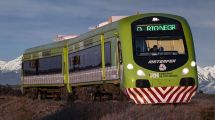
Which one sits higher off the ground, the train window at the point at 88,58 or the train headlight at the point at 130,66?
the train window at the point at 88,58

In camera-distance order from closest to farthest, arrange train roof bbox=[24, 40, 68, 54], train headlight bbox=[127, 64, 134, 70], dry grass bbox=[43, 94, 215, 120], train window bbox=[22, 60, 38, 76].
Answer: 1. dry grass bbox=[43, 94, 215, 120]
2. train headlight bbox=[127, 64, 134, 70]
3. train roof bbox=[24, 40, 68, 54]
4. train window bbox=[22, 60, 38, 76]

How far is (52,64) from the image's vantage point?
33781 millimetres

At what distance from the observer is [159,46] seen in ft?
66.7

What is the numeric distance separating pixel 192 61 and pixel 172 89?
1.27m

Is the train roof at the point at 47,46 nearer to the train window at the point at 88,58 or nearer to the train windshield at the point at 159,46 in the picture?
the train window at the point at 88,58

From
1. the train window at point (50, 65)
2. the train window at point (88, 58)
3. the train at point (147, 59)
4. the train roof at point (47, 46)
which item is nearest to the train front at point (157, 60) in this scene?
the train at point (147, 59)

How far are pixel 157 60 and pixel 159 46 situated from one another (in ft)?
1.98

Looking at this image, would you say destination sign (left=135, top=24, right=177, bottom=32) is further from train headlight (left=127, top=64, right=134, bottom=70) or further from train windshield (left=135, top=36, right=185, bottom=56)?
train headlight (left=127, top=64, right=134, bottom=70)

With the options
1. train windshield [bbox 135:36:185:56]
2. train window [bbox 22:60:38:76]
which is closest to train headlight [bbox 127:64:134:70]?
train windshield [bbox 135:36:185:56]

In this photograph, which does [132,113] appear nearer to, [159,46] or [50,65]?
[159,46]

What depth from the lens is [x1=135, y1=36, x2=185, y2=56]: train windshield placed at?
20.2 m

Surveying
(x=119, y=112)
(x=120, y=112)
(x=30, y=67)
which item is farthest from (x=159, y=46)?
(x=30, y=67)

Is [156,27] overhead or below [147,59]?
overhead

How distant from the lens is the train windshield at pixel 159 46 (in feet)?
66.2
